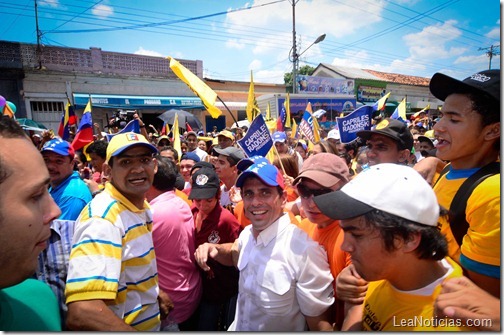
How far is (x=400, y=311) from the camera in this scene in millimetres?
1136

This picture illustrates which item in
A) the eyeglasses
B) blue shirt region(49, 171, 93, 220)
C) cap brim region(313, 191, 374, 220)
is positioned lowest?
blue shirt region(49, 171, 93, 220)

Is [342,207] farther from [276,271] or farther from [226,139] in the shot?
[226,139]

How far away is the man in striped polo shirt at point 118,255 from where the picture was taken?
1.28 metres

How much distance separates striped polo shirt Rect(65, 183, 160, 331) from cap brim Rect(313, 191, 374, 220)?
1.04 m

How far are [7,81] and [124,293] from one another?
15.8 m

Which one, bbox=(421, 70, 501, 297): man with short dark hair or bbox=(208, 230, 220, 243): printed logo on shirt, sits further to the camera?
bbox=(208, 230, 220, 243): printed logo on shirt

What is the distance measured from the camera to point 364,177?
3.96ft

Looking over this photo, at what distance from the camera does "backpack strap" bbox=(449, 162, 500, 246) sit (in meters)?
1.31

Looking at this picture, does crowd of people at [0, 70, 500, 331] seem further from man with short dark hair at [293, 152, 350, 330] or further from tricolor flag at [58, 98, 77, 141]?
tricolor flag at [58, 98, 77, 141]

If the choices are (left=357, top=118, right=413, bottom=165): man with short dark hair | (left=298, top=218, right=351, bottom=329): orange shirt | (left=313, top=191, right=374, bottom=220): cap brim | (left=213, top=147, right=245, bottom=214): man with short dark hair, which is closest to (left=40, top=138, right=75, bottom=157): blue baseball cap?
(left=213, top=147, right=245, bottom=214): man with short dark hair

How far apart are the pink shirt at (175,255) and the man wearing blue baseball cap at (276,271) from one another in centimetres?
64

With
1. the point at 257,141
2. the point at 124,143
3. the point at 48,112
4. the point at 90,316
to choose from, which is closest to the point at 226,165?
the point at 257,141

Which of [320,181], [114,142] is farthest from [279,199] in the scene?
[114,142]

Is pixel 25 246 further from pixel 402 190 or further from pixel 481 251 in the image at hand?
pixel 481 251
